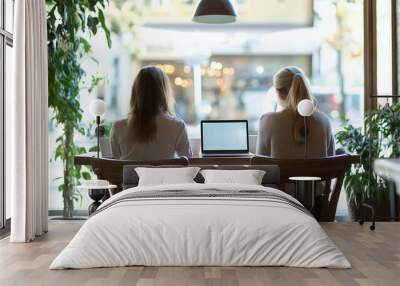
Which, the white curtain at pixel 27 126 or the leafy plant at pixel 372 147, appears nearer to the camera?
the white curtain at pixel 27 126

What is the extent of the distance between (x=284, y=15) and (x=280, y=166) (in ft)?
8.33

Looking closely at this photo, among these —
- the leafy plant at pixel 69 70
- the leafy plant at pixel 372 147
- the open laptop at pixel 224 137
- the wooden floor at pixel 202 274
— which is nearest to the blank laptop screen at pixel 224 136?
the open laptop at pixel 224 137

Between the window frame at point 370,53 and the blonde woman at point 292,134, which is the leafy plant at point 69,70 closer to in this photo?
the blonde woman at point 292,134

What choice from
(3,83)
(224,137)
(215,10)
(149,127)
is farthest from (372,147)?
(3,83)

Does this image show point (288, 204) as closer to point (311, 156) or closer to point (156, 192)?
point (156, 192)

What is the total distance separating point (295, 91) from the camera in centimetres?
668

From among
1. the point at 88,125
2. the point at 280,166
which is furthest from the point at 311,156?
the point at 88,125

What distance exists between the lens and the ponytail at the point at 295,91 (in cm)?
652

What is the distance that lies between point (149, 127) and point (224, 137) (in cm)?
109

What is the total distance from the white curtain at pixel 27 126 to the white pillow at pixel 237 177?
1.40 m

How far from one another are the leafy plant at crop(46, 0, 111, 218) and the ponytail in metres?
2.00

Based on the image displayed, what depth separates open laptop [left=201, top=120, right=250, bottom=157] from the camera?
7.19 metres

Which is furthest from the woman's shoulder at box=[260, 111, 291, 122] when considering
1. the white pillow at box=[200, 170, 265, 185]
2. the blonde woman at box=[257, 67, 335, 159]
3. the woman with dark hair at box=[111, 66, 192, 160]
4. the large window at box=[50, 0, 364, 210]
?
the large window at box=[50, 0, 364, 210]

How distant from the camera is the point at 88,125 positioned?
8195 millimetres
